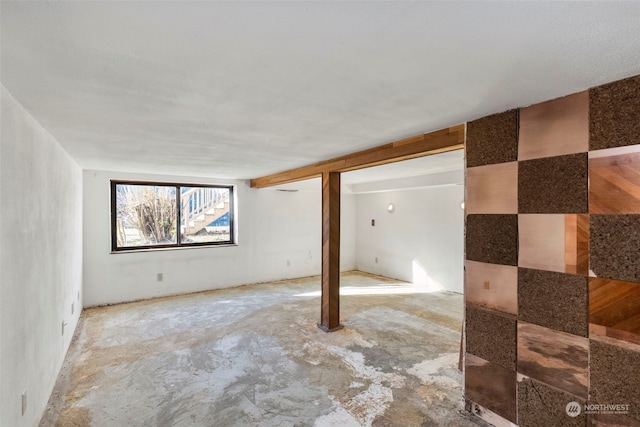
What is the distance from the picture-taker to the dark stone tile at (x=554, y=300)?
5.03 feet

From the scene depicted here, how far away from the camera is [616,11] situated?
898mm

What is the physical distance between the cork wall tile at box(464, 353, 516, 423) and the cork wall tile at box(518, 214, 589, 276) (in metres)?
0.71

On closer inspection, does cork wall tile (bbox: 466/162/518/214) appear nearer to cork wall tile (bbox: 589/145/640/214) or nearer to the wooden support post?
cork wall tile (bbox: 589/145/640/214)

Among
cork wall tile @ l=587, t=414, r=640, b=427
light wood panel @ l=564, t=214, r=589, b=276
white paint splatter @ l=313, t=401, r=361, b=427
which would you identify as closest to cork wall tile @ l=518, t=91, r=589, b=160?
light wood panel @ l=564, t=214, r=589, b=276

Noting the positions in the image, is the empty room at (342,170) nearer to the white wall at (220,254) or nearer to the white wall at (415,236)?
the white wall at (220,254)

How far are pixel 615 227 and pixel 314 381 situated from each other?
2.18 metres

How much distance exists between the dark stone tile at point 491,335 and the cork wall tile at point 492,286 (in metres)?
0.05

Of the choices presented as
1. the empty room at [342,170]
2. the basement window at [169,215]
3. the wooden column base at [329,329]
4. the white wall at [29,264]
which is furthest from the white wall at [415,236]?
the white wall at [29,264]

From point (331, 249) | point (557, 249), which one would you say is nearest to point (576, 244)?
point (557, 249)

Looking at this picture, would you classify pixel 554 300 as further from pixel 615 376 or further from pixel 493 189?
pixel 493 189

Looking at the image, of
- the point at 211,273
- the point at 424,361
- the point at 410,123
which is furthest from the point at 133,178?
the point at 424,361

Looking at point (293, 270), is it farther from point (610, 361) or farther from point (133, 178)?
point (610, 361)

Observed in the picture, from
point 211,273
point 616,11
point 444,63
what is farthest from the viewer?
point 211,273

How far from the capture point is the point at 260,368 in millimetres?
2572
